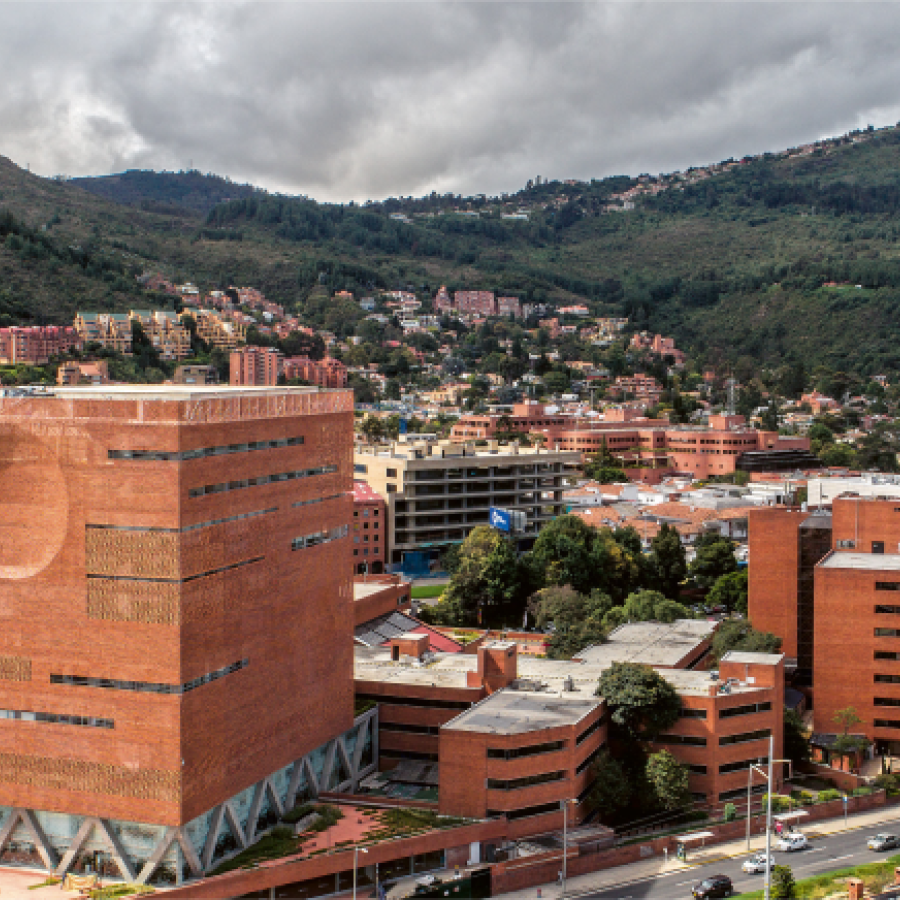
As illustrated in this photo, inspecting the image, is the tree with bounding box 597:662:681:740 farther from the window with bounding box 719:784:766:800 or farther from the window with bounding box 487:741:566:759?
the window with bounding box 487:741:566:759

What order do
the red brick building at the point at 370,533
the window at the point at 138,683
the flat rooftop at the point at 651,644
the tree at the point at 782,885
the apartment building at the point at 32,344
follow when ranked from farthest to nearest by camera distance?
Result: the apartment building at the point at 32,344 < the red brick building at the point at 370,533 < the flat rooftop at the point at 651,644 < the tree at the point at 782,885 < the window at the point at 138,683

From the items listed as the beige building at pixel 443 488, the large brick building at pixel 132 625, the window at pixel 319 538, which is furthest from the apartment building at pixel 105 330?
the large brick building at pixel 132 625

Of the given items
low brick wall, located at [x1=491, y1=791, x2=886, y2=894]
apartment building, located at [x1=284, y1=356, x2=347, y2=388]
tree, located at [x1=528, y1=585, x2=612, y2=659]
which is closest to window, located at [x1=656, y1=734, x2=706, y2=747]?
low brick wall, located at [x1=491, y1=791, x2=886, y2=894]

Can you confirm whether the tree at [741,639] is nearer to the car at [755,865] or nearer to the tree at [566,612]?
the tree at [566,612]

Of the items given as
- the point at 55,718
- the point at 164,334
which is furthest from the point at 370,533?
the point at 164,334

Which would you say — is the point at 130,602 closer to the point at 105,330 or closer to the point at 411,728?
the point at 411,728

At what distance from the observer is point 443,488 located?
335 ft

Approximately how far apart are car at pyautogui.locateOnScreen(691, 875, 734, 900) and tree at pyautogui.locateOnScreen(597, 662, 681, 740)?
8541mm

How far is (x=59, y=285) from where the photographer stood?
183m

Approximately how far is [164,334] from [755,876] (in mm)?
151542

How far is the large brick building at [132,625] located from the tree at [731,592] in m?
48.6

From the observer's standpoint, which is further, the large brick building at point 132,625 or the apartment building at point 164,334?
the apartment building at point 164,334

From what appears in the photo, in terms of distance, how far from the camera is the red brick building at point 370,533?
98.6m

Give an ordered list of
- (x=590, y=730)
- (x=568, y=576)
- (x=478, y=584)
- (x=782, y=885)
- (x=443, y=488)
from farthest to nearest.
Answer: (x=443, y=488) → (x=568, y=576) → (x=478, y=584) → (x=590, y=730) → (x=782, y=885)
